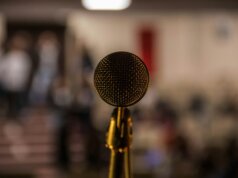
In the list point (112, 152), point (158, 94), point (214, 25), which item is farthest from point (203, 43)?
point (112, 152)

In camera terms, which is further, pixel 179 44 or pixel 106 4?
pixel 179 44

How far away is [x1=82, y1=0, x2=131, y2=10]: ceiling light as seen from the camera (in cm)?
590

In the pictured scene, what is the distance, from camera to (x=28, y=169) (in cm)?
708

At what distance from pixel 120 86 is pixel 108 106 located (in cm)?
608

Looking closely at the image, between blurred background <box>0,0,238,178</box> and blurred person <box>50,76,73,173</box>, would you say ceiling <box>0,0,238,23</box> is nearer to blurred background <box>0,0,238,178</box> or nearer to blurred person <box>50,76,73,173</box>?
blurred background <box>0,0,238,178</box>

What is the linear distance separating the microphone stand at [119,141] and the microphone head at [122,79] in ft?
0.08

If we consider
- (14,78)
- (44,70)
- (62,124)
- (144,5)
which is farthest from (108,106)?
(44,70)

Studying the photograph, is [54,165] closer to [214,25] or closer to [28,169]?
[28,169]

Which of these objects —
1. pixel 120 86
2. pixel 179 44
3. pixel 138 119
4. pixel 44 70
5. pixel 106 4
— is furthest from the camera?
pixel 179 44

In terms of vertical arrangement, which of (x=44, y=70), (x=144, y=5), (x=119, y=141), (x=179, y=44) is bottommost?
(x=119, y=141)

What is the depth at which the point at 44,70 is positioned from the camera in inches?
359

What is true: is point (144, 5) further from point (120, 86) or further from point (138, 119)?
point (120, 86)

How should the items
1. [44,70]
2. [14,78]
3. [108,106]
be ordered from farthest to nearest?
1. [44,70]
2. [14,78]
3. [108,106]

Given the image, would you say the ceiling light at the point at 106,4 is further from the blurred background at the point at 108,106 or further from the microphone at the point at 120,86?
the microphone at the point at 120,86
